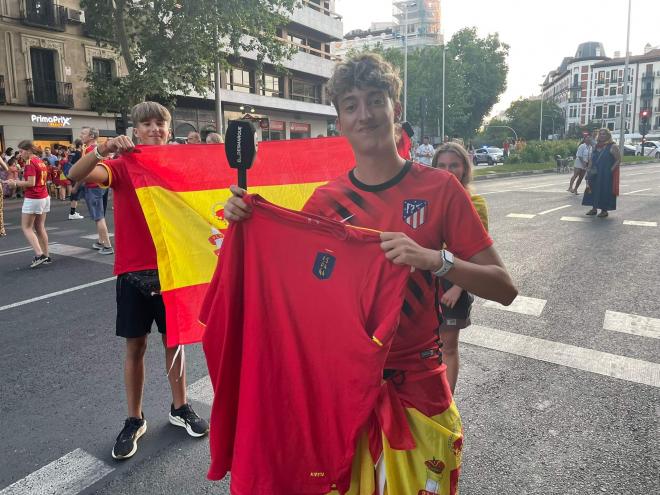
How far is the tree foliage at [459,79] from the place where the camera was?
57.7 metres

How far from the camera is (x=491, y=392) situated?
3.78 m

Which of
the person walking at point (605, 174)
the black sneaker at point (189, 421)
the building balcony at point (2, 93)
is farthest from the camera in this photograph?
the building balcony at point (2, 93)

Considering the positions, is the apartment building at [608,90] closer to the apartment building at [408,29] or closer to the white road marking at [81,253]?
the apartment building at [408,29]

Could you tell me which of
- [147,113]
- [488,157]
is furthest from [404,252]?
[488,157]

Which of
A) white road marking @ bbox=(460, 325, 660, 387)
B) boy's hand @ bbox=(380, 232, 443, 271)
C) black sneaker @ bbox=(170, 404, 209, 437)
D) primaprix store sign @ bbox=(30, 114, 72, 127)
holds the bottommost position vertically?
white road marking @ bbox=(460, 325, 660, 387)

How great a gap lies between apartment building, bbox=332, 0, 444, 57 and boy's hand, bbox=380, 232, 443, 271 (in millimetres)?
124380

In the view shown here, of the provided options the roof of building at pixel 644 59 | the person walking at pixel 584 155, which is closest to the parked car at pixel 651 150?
the person walking at pixel 584 155

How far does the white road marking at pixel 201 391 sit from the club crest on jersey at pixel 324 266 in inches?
90.6

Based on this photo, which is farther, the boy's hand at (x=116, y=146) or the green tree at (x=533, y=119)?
the green tree at (x=533, y=119)

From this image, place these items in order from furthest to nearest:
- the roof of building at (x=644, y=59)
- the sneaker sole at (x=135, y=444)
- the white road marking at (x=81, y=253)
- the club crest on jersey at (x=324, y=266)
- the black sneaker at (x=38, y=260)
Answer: the roof of building at (x=644, y=59)
the white road marking at (x=81, y=253)
the black sneaker at (x=38, y=260)
the sneaker sole at (x=135, y=444)
the club crest on jersey at (x=324, y=266)

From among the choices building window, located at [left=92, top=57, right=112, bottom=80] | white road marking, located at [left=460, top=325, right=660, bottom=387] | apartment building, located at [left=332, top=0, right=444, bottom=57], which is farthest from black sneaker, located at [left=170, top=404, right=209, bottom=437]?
apartment building, located at [left=332, top=0, right=444, bottom=57]

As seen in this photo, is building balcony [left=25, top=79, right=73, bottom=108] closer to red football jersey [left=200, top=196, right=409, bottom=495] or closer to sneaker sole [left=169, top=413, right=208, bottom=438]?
sneaker sole [left=169, top=413, right=208, bottom=438]

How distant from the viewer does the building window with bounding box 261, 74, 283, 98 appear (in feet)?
119

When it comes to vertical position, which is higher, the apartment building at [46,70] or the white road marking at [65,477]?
the apartment building at [46,70]
